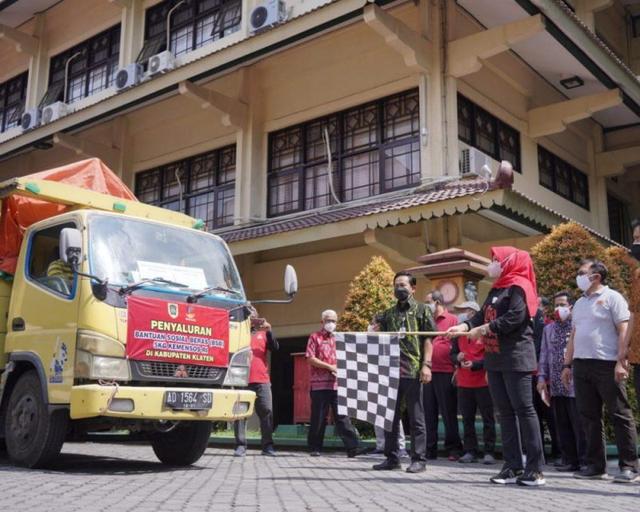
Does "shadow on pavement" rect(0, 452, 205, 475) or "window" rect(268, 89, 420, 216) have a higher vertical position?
"window" rect(268, 89, 420, 216)

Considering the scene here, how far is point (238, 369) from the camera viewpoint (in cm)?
734

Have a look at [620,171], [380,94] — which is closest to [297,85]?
[380,94]

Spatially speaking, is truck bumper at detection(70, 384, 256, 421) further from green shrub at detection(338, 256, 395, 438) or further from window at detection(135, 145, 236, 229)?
window at detection(135, 145, 236, 229)

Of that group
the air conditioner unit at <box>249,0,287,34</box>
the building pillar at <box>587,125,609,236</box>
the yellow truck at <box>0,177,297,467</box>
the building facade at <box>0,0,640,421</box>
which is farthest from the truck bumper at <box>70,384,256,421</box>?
the building pillar at <box>587,125,609,236</box>

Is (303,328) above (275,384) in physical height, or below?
above

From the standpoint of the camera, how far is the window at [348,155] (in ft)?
45.1

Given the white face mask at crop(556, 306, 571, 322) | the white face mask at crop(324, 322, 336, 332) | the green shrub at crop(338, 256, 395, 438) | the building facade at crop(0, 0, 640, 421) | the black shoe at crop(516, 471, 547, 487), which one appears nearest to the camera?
the black shoe at crop(516, 471, 547, 487)

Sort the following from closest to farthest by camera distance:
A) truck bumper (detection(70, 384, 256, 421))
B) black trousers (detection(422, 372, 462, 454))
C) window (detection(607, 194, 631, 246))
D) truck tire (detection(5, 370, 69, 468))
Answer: truck bumper (detection(70, 384, 256, 421)) < truck tire (detection(5, 370, 69, 468)) < black trousers (detection(422, 372, 462, 454)) < window (detection(607, 194, 631, 246))

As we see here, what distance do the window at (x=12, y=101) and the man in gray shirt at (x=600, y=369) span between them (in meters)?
19.2

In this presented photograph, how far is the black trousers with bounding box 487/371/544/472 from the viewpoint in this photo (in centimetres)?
575

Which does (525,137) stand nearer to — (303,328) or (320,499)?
(303,328)

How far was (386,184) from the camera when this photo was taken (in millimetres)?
13828

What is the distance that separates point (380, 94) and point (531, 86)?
11.2ft

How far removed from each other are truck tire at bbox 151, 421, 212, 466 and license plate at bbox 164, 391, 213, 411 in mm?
831
